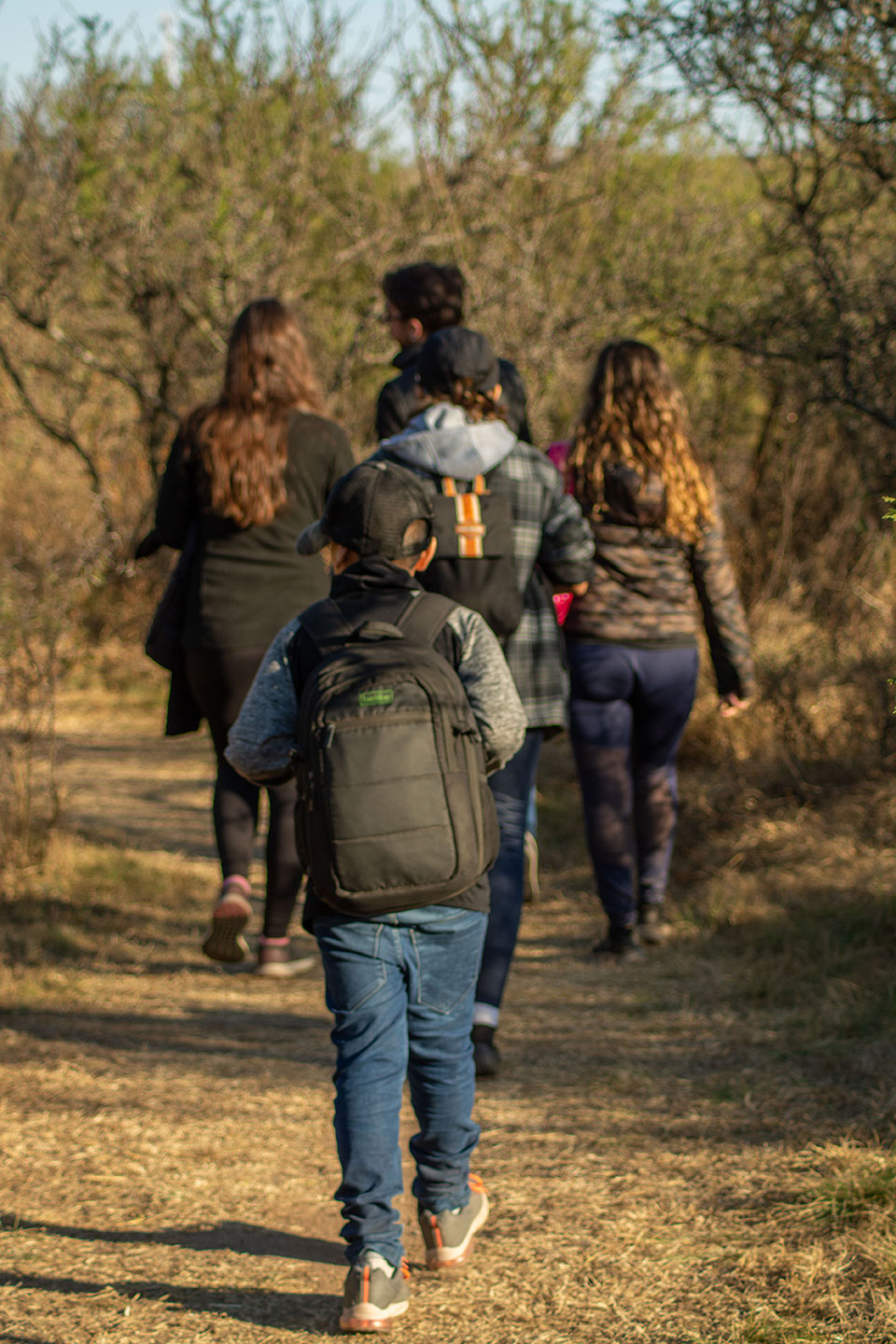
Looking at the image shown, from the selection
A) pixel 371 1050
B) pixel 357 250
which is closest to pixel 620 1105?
pixel 371 1050

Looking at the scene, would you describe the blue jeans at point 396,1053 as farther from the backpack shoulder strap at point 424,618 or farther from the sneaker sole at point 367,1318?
the backpack shoulder strap at point 424,618

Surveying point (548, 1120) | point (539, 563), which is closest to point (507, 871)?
point (548, 1120)

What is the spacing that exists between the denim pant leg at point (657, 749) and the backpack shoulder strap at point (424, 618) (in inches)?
76.2

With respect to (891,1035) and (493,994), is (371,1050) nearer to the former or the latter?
(493,994)

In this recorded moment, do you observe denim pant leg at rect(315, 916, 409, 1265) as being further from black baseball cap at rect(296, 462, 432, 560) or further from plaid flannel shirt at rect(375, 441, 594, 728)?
plaid flannel shirt at rect(375, 441, 594, 728)

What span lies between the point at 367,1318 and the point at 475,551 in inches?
68.0

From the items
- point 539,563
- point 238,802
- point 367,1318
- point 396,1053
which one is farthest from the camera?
point 238,802

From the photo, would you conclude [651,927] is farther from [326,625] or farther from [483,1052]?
[326,625]

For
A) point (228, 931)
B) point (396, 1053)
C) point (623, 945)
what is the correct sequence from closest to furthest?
point (396, 1053)
point (228, 931)
point (623, 945)

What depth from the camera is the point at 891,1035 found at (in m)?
3.63

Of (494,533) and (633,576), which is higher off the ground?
(494,533)

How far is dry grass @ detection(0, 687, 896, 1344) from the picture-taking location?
2496 mm

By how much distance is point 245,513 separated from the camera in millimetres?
4207

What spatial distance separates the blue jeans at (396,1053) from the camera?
238cm
